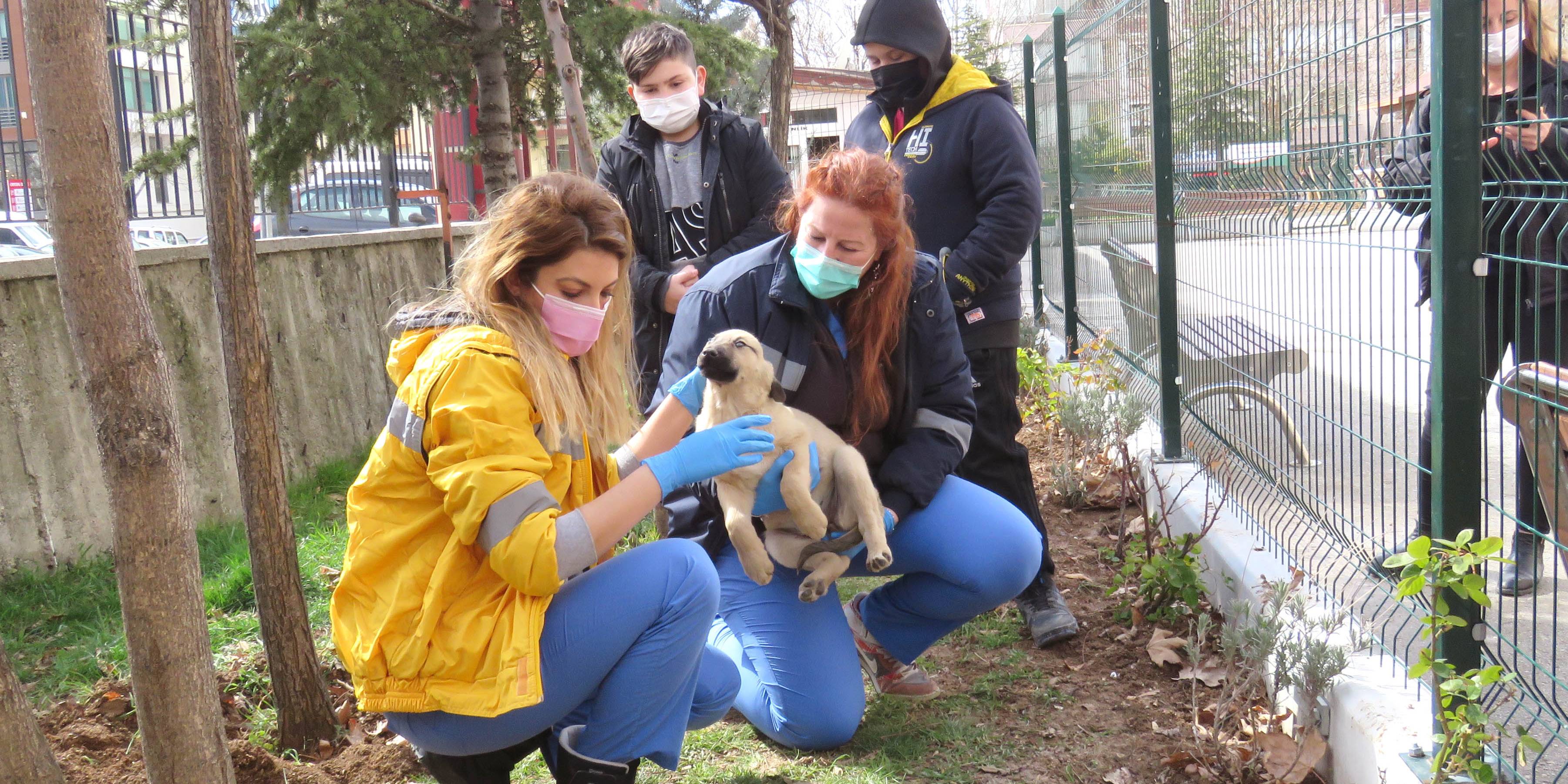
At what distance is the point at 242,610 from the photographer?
4.18 m

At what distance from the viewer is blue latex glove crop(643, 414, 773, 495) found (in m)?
2.56

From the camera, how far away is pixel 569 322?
8.57 ft

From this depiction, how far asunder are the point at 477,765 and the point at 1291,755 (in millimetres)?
1926

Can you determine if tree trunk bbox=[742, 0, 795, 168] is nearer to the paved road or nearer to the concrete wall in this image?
the concrete wall

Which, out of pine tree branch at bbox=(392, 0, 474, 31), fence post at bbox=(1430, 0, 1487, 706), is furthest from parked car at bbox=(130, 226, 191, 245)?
fence post at bbox=(1430, 0, 1487, 706)

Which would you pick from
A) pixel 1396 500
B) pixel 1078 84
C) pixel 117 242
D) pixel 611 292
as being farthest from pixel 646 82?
pixel 1078 84

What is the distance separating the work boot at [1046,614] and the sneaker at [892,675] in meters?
0.49

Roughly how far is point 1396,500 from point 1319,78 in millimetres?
1150

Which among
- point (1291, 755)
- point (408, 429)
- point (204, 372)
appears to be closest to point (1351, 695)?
point (1291, 755)

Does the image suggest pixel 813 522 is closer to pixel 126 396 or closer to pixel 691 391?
pixel 691 391

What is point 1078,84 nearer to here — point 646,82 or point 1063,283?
point 1063,283

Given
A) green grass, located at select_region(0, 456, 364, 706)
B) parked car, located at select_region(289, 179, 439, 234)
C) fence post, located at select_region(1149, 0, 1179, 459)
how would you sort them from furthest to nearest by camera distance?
parked car, located at select_region(289, 179, 439, 234), fence post, located at select_region(1149, 0, 1179, 459), green grass, located at select_region(0, 456, 364, 706)

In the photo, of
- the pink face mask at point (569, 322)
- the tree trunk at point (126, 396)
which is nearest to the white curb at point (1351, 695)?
the pink face mask at point (569, 322)

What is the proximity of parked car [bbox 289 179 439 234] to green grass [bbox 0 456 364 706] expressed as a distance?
3173 mm
